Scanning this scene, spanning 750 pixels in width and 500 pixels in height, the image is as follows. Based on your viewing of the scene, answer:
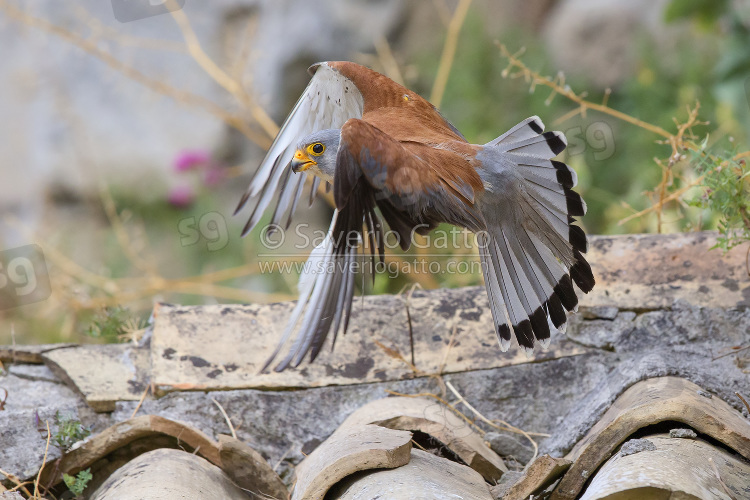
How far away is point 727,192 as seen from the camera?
1914 mm

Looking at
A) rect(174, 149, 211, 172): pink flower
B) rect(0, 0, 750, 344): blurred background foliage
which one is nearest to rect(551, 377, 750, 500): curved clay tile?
rect(0, 0, 750, 344): blurred background foliage

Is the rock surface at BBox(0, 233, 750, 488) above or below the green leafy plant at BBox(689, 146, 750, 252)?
below

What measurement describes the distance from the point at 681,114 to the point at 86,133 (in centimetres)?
452

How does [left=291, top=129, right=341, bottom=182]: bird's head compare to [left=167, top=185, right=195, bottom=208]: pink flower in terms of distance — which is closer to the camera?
[left=291, top=129, right=341, bottom=182]: bird's head

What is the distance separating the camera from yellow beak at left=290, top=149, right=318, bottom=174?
240cm

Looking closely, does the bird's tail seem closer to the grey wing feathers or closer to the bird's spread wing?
the grey wing feathers

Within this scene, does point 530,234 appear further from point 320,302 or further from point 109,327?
point 109,327

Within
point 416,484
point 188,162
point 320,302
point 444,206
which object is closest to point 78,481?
point 320,302

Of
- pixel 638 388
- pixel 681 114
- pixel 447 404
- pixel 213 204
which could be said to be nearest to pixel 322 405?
pixel 447 404

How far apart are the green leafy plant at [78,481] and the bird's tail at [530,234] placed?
114 centimetres

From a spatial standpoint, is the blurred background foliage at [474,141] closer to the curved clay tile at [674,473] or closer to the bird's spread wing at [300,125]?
the bird's spread wing at [300,125]

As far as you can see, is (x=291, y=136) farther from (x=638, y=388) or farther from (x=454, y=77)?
(x=454, y=77)

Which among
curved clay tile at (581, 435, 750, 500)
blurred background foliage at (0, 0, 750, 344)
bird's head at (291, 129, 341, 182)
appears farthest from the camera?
blurred background foliage at (0, 0, 750, 344)

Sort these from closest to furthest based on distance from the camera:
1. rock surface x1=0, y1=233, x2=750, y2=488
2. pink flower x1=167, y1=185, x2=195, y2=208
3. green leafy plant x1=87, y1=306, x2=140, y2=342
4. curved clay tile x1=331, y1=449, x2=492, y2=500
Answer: curved clay tile x1=331, y1=449, x2=492, y2=500
rock surface x1=0, y1=233, x2=750, y2=488
green leafy plant x1=87, y1=306, x2=140, y2=342
pink flower x1=167, y1=185, x2=195, y2=208
